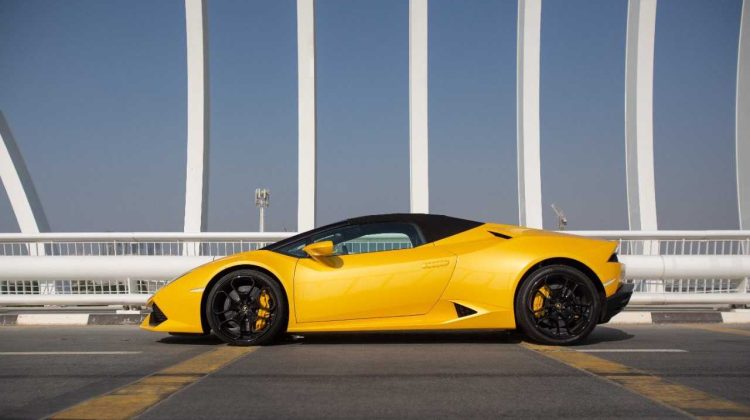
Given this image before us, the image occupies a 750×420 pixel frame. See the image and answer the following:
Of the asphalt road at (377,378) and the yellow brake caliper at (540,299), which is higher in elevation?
the yellow brake caliper at (540,299)

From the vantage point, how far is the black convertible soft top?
5959mm

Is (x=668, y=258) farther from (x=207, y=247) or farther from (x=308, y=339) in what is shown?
(x=207, y=247)

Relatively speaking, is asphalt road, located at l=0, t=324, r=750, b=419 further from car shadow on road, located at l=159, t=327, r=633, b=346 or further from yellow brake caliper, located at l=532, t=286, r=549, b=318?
yellow brake caliper, located at l=532, t=286, r=549, b=318

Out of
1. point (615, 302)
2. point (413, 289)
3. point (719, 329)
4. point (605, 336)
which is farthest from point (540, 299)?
point (719, 329)

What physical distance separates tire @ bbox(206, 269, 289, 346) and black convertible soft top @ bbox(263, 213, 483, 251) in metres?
0.39

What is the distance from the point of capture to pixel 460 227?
19.8 ft

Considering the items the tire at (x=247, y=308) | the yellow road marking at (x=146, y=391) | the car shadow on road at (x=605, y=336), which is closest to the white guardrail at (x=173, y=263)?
the car shadow on road at (x=605, y=336)

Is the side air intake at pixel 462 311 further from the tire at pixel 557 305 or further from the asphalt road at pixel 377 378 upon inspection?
the tire at pixel 557 305

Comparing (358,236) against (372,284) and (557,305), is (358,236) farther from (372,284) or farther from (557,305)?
(557,305)

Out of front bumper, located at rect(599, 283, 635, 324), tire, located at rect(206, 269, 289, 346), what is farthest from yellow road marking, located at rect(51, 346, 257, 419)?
front bumper, located at rect(599, 283, 635, 324)

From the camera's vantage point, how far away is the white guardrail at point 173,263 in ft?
28.8

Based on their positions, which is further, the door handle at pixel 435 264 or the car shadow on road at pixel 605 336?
the car shadow on road at pixel 605 336

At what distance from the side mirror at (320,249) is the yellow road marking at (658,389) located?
1.80 meters

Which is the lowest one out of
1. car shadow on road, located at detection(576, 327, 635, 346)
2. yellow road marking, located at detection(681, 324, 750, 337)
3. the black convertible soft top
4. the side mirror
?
yellow road marking, located at detection(681, 324, 750, 337)
